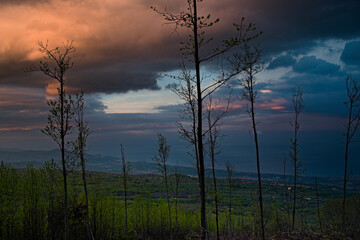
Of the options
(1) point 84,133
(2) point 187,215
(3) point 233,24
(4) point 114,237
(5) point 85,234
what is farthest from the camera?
(2) point 187,215

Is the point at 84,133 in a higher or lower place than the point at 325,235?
higher

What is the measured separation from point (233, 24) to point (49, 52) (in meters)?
12.3

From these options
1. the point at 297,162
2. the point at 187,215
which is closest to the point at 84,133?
the point at 297,162

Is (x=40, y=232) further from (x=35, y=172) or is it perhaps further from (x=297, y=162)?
(x=297, y=162)

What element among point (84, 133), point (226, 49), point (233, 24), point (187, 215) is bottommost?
point (187, 215)

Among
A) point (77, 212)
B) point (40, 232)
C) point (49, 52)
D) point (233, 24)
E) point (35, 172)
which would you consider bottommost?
point (40, 232)

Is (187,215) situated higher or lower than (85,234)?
Answer: lower

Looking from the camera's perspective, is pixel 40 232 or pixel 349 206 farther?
pixel 349 206

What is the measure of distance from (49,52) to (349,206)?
51124mm

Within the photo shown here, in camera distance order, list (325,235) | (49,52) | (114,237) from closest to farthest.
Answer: (325,235)
(49,52)
(114,237)

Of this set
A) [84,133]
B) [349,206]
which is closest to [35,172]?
[84,133]

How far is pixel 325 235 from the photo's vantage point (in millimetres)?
12531

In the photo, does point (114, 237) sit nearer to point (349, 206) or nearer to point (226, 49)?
point (226, 49)

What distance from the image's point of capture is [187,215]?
47031mm
